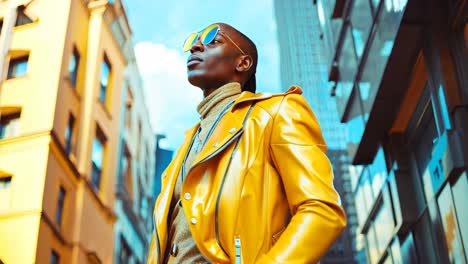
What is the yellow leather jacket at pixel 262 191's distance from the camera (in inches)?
95.9

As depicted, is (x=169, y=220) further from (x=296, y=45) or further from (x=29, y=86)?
(x=296, y=45)

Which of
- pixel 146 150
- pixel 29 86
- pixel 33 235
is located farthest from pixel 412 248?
pixel 146 150

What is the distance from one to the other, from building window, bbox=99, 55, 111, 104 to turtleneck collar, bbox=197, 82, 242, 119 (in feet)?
42.3

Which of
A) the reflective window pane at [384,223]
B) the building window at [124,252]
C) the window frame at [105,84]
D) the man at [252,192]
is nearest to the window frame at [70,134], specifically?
the window frame at [105,84]

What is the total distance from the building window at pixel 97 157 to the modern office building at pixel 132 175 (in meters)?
0.99

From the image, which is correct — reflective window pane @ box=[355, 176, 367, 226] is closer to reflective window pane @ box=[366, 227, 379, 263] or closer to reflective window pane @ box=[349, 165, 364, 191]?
reflective window pane @ box=[349, 165, 364, 191]

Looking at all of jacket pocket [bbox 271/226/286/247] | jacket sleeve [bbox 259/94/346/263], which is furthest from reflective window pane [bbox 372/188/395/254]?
jacket pocket [bbox 271/226/286/247]

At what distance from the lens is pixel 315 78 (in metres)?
21.6

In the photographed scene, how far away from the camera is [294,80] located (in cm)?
2358

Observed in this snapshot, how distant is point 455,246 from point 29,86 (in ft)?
24.5

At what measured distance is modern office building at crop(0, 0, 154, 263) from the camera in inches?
449

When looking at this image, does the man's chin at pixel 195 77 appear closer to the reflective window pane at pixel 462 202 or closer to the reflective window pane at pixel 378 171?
the reflective window pane at pixel 462 202

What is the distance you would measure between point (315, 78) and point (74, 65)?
938 centimetres

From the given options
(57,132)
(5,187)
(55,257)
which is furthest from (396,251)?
(5,187)
